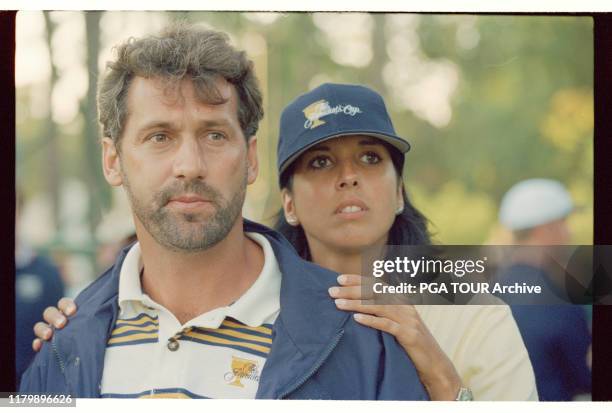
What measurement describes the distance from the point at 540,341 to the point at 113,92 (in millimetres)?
2278

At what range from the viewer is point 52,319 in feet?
11.3

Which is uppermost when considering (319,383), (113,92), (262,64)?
(262,64)

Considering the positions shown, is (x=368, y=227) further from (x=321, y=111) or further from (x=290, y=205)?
(x=321, y=111)

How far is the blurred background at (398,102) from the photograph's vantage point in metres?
3.42

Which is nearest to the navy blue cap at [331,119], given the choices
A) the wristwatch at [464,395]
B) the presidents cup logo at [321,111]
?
the presidents cup logo at [321,111]

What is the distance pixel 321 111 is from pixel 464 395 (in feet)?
4.76

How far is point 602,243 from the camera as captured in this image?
3.48m

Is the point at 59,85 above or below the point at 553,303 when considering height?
above

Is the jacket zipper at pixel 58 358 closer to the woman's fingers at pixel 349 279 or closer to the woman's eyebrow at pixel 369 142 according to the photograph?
the woman's fingers at pixel 349 279

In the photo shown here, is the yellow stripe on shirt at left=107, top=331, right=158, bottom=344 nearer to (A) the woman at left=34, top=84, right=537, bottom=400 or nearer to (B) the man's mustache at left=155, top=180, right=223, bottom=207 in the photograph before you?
(A) the woman at left=34, top=84, right=537, bottom=400

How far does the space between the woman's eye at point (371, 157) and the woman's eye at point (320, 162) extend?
0.16 meters

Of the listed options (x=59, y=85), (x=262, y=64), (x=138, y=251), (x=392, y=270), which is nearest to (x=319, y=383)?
(x=392, y=270)

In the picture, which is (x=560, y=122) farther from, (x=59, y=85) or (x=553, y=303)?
(x=59, y=85)

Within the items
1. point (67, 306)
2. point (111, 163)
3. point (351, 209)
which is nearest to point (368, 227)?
point (351, 209)
